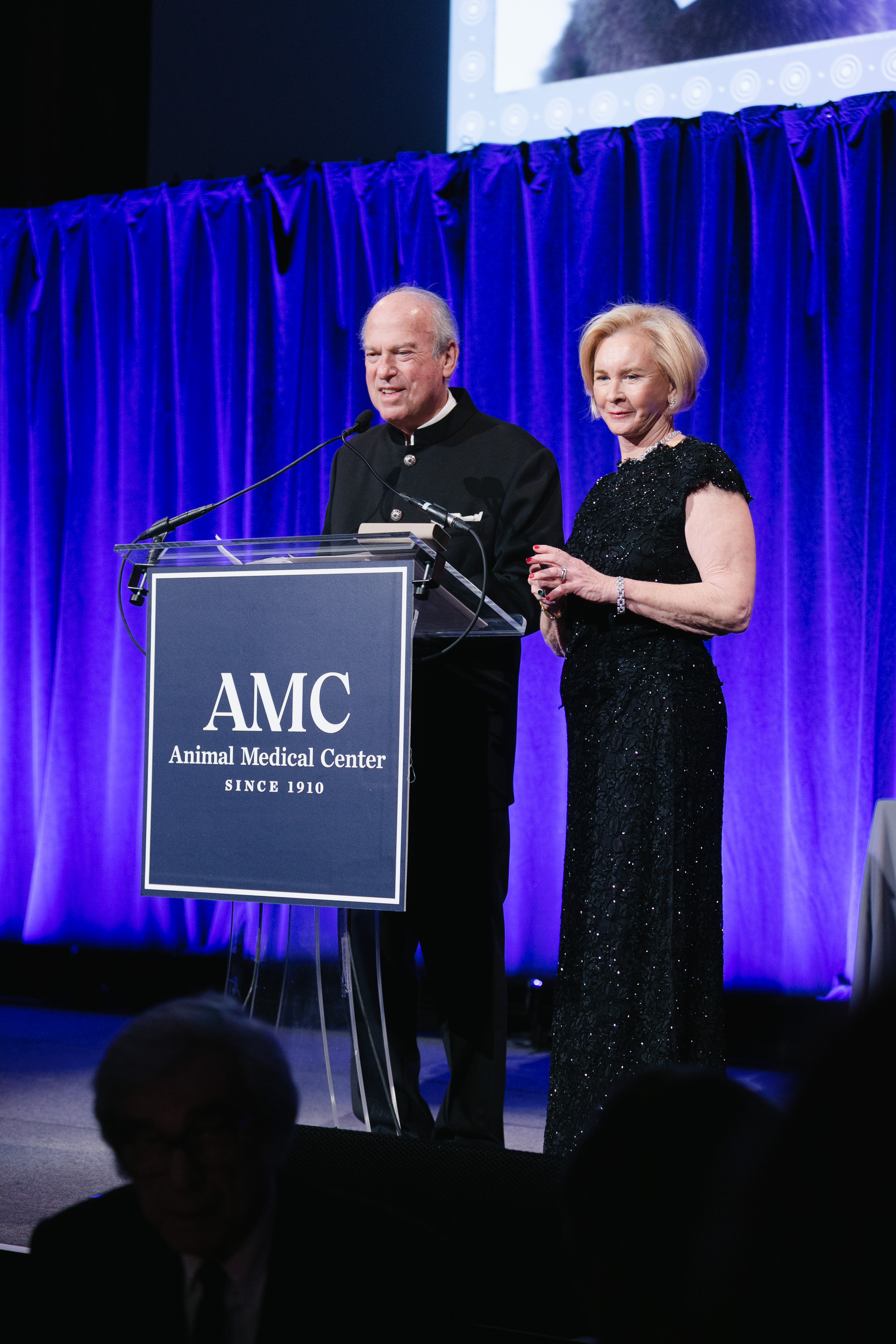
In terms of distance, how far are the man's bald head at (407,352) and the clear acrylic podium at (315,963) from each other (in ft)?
1.96

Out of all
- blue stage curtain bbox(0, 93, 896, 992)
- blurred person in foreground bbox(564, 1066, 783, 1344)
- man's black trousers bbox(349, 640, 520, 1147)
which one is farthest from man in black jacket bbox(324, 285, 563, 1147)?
blue stage curtain bbox(0, 93, 896, 992)

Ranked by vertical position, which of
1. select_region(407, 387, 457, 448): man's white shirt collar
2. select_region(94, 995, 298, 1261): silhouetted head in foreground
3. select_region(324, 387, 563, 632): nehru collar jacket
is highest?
select_region(407, 387, 457, 448): man's white shirt collar

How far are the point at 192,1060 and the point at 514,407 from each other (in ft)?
12.5

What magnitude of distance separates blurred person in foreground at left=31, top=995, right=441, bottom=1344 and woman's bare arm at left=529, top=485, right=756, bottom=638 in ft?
4.30

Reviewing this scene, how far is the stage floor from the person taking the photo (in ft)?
6.73

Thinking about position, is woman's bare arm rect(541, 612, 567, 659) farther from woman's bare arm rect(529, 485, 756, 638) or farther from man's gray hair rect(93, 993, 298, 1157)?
man's gray hair rect(93, 993, 298, 1157)

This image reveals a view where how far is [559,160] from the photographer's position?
14.2 feet

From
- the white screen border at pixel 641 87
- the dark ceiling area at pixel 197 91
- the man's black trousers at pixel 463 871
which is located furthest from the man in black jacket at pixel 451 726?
the dark ceiling area at pixel 197 91

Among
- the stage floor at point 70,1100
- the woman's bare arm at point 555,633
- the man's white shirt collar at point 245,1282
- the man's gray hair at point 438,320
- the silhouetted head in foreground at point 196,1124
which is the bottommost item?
the stage floor at point 70,1100

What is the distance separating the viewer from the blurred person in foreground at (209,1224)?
0.87 m

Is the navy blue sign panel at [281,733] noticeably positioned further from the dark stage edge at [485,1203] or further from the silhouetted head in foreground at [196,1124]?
the silhouetted head in foreground at [196,1124]

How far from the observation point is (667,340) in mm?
2256

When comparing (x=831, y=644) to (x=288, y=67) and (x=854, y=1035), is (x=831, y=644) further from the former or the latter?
(x=854, y=1035)

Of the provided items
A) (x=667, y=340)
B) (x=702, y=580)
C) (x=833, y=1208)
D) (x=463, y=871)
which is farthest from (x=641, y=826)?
(x=833, y=1208)
